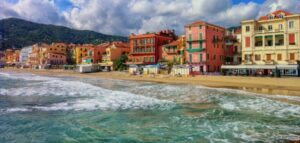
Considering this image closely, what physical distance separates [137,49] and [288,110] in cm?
5245

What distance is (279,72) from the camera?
1665 inches

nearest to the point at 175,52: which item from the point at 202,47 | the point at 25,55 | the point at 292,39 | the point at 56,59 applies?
the point at 202,47

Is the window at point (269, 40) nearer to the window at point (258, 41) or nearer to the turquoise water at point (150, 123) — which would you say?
the window at point (258, 41)

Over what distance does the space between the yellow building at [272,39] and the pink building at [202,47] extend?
25.5 ft

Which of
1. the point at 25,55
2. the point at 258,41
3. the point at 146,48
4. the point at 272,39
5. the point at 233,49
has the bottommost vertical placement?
the point at 233,49

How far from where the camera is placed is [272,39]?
1783 inches

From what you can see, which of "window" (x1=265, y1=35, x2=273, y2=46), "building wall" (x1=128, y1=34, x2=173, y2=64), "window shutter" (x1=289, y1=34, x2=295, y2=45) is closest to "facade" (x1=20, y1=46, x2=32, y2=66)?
"building wall" (x1=128, y1=34, x2=173, y2=64)

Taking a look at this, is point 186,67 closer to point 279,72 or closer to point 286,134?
point 279,72

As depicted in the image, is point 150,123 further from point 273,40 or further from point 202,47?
point 202,47

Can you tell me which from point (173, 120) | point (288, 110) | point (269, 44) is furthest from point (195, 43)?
point (173, 120)

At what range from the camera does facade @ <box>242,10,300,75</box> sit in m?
42.7

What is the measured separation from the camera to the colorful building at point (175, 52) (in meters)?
58.6

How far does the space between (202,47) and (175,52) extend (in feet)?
28.2

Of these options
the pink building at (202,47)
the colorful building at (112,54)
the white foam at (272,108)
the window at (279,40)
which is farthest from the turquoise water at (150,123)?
the colorful building at (112,54)
